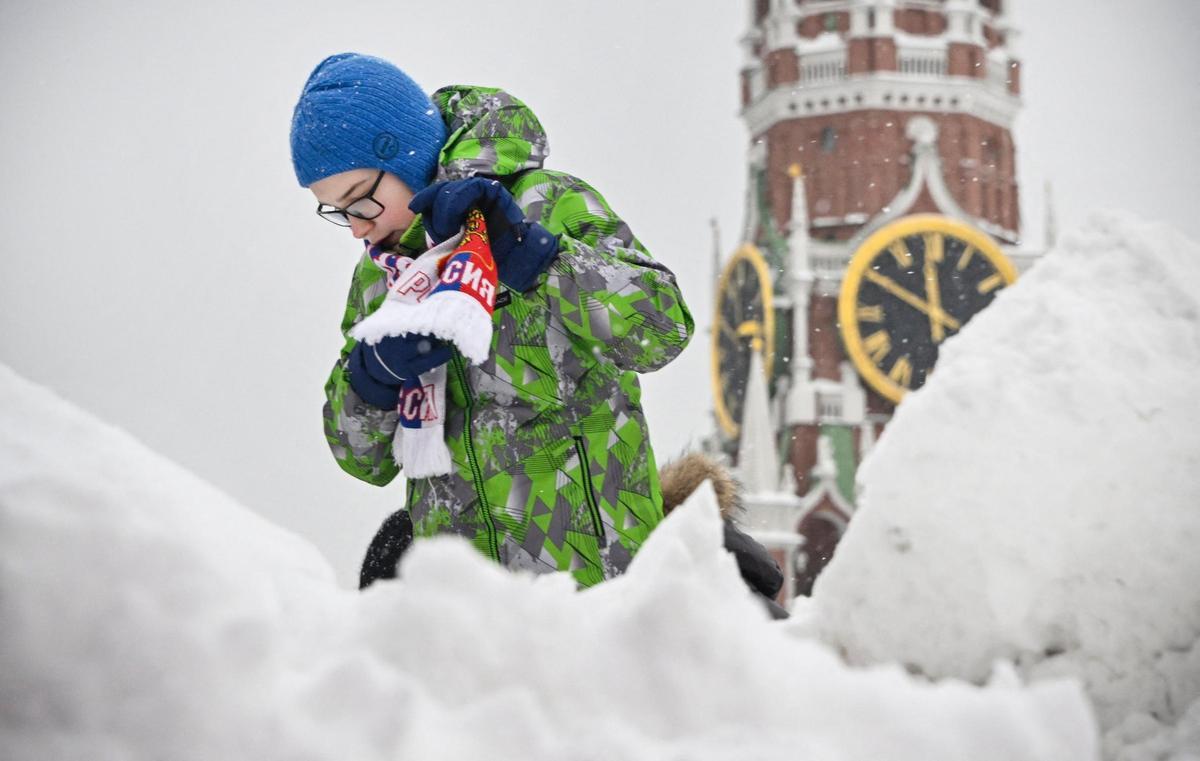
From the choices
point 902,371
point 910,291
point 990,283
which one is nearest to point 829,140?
point 910,291

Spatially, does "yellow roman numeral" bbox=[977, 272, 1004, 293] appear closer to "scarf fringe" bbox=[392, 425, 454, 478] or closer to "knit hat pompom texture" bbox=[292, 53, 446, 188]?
"knit hat pompom texture" bbox=[292, 53, 446, 188]

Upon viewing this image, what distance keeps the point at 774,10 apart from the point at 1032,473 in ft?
59.5

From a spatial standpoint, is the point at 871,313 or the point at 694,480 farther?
the point at 871,313

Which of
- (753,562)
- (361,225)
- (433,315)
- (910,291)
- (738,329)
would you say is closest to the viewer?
(433,315)

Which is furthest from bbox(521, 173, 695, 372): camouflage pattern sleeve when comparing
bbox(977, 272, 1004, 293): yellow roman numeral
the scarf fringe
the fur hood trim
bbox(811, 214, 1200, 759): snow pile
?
bbox(977, 272, 1004, 293): yellow roman numeral

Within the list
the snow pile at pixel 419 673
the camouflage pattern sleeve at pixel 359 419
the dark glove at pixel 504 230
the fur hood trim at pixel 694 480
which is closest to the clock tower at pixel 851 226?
the fur hood trim at pixel 694 480

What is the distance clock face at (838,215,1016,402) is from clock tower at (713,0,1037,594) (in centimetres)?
3

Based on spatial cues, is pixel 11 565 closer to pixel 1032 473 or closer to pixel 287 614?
pixel 287 614

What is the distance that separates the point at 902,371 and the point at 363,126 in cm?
1517

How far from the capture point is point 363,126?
1941 millimetres

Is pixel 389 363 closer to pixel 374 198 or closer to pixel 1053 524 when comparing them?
pixel 374 198

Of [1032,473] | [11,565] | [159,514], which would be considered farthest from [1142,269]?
[11,565]

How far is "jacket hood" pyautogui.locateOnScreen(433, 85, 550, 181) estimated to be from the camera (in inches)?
75.9

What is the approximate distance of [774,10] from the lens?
18344mm
